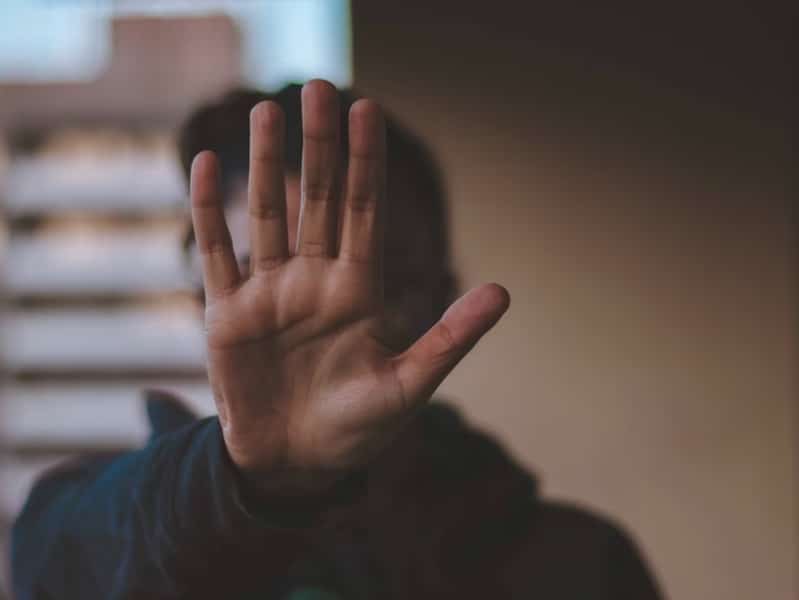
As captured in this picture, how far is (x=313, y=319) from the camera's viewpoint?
52 cm

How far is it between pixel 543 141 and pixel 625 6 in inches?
8.1

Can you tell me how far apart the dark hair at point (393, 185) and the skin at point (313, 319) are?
0.27 metres

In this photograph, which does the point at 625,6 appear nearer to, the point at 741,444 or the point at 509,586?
Result: the point at 741,444

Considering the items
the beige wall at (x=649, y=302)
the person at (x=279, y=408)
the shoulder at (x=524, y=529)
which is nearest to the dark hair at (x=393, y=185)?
the shoulder at (x=524, y=529)

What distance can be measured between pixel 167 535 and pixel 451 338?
210 mm

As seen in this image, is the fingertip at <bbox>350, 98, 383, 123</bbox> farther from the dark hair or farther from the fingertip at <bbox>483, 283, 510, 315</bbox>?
the dark hair

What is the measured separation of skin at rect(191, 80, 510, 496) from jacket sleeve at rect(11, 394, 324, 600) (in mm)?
23

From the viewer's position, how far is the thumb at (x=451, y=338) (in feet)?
1.64

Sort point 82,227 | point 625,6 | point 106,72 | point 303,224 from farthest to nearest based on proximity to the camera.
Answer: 1. point 82,227
2. point 106,72
3. point 625,6
4. point 303,224

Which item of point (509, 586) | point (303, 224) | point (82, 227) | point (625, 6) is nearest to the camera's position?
point (303, 224)

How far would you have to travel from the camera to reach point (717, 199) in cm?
124

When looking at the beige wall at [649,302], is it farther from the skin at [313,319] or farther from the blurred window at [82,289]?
the blurred window at [82,289]

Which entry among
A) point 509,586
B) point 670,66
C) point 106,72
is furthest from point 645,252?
point 106,72

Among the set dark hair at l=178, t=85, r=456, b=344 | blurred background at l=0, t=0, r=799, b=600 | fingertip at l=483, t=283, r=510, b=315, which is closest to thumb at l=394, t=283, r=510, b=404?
fingertip at l=483, t=283, r=510, b=315
